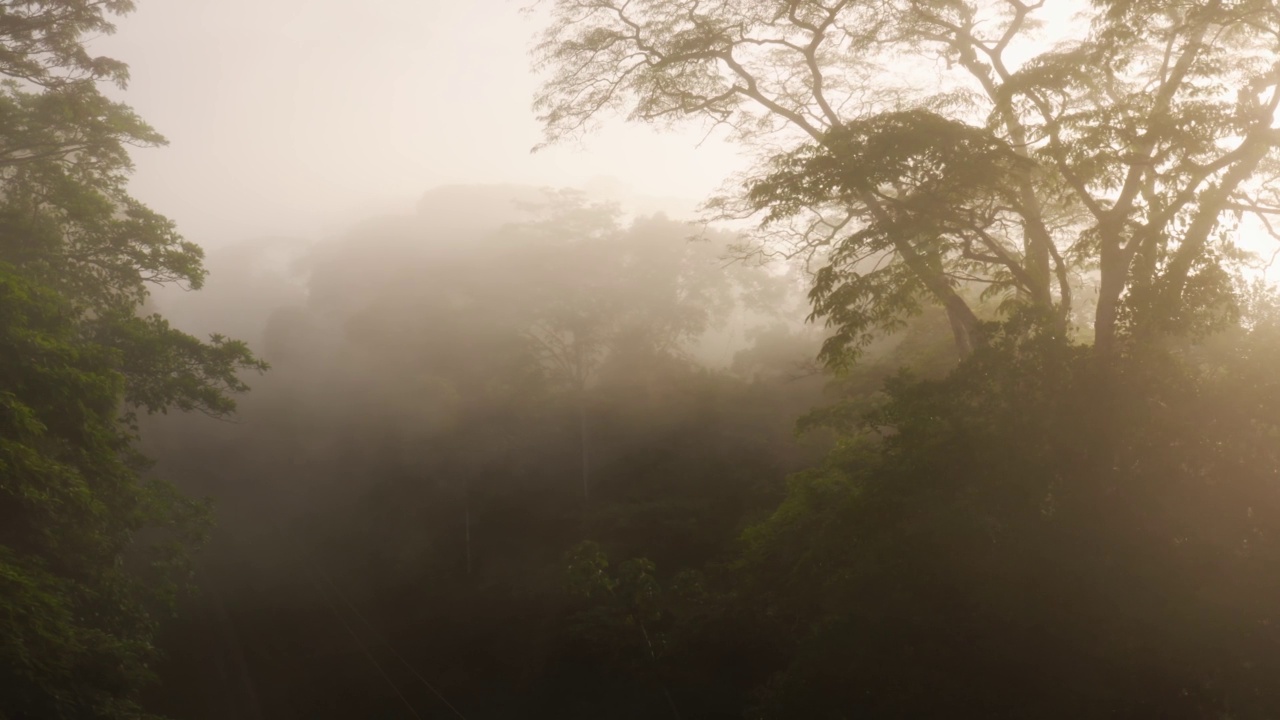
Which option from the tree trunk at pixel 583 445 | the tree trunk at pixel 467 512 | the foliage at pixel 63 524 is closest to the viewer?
the foliage at pixel 63 524

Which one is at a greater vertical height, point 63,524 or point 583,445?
point 583,445

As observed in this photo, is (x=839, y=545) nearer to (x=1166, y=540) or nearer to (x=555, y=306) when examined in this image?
(x=1166, y=540)

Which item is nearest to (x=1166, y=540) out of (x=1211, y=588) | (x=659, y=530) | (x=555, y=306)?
(x=1211, y=588)

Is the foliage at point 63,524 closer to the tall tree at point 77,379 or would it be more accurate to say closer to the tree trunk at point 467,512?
the tall tree at point 77,379

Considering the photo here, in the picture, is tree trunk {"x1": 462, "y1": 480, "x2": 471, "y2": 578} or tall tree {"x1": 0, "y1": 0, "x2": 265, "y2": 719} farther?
tree trunk {"x1": 462, "y1": 480, "x2": 471, "y2": 578}

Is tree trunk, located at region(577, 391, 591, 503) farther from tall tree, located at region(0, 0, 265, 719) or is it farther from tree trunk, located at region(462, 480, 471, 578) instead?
tall tree, located at region(0, 0, 265, 719)

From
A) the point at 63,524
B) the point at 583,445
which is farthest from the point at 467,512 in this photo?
the point at 63,524

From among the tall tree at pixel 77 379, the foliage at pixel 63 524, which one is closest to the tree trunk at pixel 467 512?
the tall tree at pixel 77 379

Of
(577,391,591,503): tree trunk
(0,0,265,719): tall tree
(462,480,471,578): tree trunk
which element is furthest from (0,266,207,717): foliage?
(577,391,591,503): tree trunk

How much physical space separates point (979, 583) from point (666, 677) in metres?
7.35

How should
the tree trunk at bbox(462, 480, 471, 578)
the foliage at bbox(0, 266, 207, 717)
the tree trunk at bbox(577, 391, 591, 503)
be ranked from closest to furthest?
1. the foliage at bbox(0, 266, 207, 717)
2. the tree trunk at bbox(462, 480, 471, 578)
3. the tree trunk at bbox(577, 391, 591, 503)

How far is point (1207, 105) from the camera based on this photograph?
308 inches

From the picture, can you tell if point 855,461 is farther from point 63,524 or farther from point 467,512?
point 467,512

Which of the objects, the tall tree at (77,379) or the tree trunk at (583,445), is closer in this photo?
the tall tree at (77,379)
